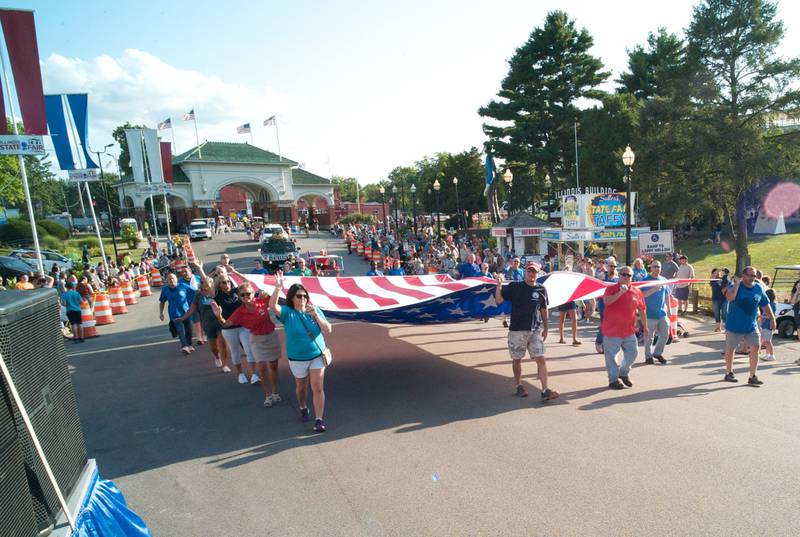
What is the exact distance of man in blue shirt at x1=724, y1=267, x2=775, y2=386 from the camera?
22.2ft

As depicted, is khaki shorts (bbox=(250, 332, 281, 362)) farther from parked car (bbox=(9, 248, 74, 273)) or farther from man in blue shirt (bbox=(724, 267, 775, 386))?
parked car (bbox=(9, 248, 74, 273))

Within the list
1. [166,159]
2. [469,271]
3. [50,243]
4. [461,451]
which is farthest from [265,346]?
[50,243]

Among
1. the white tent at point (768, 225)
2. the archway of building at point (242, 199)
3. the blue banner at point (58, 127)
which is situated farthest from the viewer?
the archway of building at point (242, 199)

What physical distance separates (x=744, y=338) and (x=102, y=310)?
16.4 metres

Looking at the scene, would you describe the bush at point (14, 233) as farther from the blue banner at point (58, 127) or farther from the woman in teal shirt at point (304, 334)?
the woman in teal shirt at point (304, 334)

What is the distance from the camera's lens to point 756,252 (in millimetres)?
27766

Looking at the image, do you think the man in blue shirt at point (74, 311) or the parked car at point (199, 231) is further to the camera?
the parked car at point (199, 231)

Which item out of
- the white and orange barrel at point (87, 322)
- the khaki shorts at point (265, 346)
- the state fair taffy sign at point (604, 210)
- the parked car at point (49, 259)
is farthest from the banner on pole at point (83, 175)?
the state fair taffy sign at point (604, 210)

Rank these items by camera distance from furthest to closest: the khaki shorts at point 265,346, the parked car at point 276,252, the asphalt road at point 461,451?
the parked car at point 276,252 → the khaki shorts at point 265,346 → the asphalt road at point 461,451

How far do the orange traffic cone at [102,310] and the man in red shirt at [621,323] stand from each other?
47.9 feet

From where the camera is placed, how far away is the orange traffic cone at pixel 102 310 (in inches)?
597

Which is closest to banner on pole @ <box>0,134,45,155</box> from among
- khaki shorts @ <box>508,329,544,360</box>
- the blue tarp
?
the blue tarp

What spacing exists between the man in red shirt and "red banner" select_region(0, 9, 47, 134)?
15794 millimetres

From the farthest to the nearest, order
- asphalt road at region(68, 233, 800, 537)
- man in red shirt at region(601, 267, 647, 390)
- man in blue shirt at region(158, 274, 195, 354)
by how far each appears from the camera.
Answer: man in blue shirt at region(158, 274, 195, 354) → man in red shirt at region(601, 267, 647, 390) → asphalt road at region(68, 233, 800, 537)
